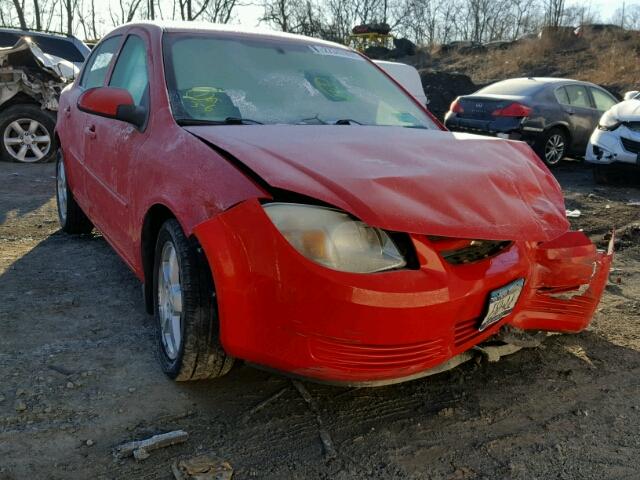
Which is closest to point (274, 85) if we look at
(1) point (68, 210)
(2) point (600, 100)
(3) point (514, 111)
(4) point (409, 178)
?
(4) point (409, 178)

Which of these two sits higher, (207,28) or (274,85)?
(207,28)

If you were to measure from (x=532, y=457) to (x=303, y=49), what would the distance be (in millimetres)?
2477

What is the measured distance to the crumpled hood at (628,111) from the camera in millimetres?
7344

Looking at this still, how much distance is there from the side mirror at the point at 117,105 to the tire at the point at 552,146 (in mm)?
7882

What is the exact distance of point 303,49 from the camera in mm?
3494

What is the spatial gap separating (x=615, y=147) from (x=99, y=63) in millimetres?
6135

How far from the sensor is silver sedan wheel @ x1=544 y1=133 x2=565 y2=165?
9.66 meters

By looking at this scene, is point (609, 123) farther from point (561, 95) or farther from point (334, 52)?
point (334, 52)

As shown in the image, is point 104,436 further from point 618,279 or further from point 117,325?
point 618,279

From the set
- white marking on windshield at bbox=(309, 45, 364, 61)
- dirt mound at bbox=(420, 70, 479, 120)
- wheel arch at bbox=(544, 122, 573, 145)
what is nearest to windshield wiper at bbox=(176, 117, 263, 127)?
white marking on windshield at bbox=(309, 45, 364, 61)

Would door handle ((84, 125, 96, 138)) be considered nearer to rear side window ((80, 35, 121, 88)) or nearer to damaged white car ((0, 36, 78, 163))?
rear side window ((80, 35, 121, 88))

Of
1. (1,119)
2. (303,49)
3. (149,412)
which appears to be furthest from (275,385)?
(1,119)

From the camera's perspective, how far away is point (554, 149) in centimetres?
976

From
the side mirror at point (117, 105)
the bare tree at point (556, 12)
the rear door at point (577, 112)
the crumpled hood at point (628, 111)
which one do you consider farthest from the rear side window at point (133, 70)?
the bare tree at point (556, 12)
